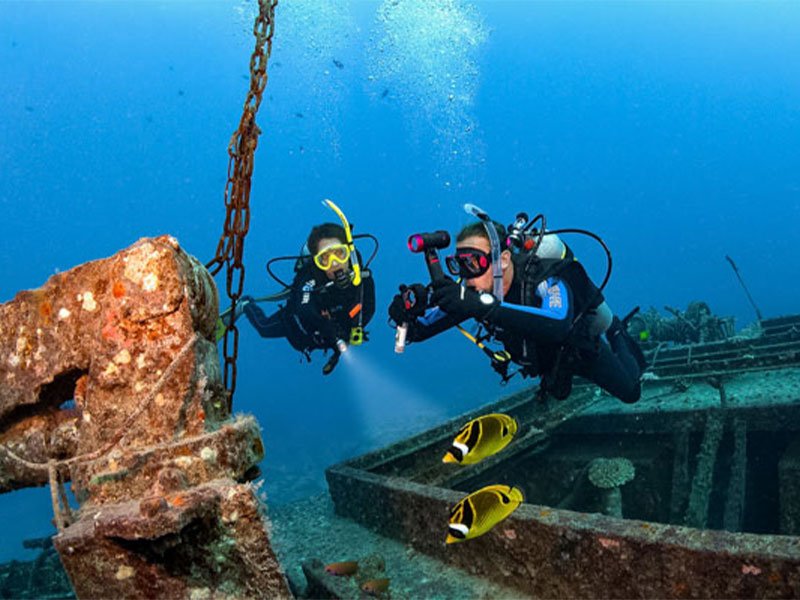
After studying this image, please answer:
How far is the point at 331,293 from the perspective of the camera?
7.11 metres

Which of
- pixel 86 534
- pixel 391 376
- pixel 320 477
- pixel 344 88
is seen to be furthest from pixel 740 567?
pixel 344 88

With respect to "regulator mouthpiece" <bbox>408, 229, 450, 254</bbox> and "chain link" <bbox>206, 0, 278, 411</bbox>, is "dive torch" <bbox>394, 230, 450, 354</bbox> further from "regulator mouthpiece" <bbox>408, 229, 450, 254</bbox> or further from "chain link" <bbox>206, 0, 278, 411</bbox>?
"chain link" <bbox>206, 0, 278, 411</bbox>

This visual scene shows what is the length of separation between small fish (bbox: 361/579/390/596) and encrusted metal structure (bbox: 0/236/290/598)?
1515 millimetres

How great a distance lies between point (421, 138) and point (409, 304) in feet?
543

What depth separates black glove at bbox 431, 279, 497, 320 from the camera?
3.86 metres

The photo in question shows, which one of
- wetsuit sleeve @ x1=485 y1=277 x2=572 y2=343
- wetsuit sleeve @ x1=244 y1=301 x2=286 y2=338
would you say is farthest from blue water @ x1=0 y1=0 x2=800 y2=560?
wetsuit sleeve @ x1=485 y1=277 x2=572 y2=343

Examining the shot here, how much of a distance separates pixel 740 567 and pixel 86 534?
8.96ft

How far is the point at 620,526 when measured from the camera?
262cm

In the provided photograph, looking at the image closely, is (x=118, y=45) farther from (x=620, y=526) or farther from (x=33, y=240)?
(x=620, y=526)

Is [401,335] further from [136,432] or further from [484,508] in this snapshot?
[136,432]

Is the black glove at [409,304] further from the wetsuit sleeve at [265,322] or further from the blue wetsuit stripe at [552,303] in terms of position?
the wetsuit sleeve at [265,322]

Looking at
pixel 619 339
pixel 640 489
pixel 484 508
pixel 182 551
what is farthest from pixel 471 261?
A: pixel 182 551

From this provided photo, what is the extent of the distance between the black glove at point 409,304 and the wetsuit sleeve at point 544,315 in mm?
580

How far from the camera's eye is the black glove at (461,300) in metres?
3.86
